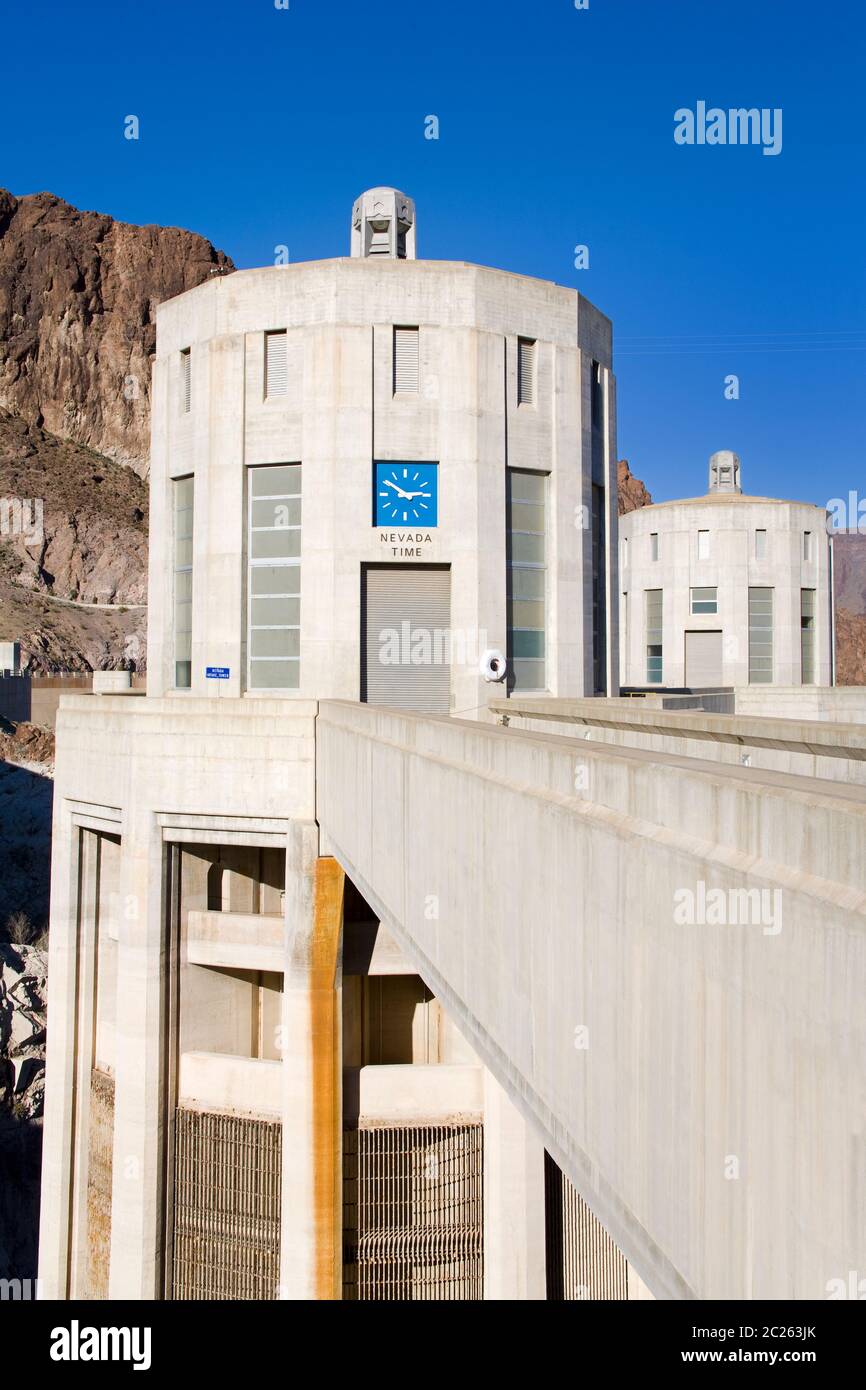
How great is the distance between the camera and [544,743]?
20.0 feet

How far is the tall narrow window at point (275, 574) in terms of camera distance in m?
16.9

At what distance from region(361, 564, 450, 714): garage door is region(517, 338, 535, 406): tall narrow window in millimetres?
2875

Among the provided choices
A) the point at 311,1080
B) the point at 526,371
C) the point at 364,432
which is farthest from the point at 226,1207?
the point at 526,371

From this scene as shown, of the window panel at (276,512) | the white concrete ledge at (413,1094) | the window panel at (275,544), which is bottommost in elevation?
the white concrete ledge at (413,1094)

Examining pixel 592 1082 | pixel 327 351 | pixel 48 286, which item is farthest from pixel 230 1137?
pixel 48 286

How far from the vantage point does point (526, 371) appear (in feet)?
57.4

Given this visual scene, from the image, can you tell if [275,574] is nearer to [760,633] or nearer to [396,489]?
[396,489]

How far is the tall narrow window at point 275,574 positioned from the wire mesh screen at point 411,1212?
21.0 ft

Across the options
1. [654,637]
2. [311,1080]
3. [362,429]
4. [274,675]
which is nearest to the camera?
[311,1080]

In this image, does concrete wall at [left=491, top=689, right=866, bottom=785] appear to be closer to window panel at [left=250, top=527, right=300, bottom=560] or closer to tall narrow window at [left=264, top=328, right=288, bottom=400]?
window panel at [left=250, top=527, right=300, bottom=560]

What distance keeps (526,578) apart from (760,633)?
27.3 meters

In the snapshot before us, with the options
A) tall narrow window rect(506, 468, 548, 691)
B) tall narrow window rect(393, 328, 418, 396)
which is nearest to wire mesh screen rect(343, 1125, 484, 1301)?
tall narrow window rect(506, 468, 548, 691)

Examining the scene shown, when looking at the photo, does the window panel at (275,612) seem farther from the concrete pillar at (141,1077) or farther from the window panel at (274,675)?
the concrete pillar at (141,1077)

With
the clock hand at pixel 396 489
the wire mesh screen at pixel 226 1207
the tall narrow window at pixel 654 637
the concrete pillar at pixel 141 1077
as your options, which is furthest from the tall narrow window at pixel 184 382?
the tall narrow window at pixel 654 637
